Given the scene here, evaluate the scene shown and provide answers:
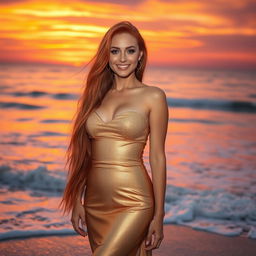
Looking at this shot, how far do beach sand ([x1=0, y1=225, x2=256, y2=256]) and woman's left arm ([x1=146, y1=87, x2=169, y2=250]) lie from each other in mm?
1846

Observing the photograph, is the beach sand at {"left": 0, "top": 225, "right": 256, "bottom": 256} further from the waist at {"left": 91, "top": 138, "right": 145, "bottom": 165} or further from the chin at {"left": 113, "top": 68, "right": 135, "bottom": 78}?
the chin at {"left": 113, "top": 68, "right": 135, "bottom": 78}

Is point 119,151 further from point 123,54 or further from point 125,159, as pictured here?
point 123,54

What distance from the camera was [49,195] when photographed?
731 centimetres

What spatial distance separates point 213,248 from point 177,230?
62cm

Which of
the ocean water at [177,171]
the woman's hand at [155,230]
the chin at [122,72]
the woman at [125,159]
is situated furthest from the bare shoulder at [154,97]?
the ocean water at [177,171]

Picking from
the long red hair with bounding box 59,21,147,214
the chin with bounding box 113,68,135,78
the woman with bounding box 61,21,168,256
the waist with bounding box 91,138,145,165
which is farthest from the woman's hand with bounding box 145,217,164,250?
the chin with bounding box 113,68,135,78

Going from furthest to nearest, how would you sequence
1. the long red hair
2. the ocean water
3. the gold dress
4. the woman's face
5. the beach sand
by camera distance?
the ocean water < the beach sand < the long red hair < the woman's face < the gold dress

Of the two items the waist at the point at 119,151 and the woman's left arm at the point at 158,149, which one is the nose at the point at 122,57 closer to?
the woman's left arm at the point at 158,149

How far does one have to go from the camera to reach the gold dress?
9.80ft

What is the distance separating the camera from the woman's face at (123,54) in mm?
3144

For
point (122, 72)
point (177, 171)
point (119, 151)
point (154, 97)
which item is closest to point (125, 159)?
point (119, 151)

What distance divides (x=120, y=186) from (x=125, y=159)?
167 millimetres

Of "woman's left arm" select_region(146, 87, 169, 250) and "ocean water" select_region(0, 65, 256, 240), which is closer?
"woman's left arm" select_region(146, 87, 169, 250)

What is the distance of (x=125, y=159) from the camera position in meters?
3.06
